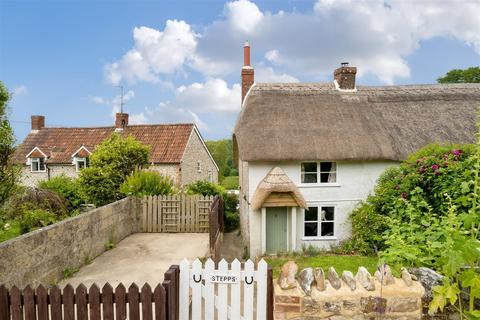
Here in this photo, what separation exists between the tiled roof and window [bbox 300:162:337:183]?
34.5ft

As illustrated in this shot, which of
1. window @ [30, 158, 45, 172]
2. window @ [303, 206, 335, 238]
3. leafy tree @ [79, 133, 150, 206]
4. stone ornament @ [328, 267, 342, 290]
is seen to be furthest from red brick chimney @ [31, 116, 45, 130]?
stone ornament @ [328, 267, 342, 290]

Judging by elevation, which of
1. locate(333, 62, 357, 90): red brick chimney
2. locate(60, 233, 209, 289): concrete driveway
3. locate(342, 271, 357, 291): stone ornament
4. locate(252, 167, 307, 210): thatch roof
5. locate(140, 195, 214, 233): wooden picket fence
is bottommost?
locate(60, 233, 209, 289): concrete driveway

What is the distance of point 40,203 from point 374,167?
13.9 metres

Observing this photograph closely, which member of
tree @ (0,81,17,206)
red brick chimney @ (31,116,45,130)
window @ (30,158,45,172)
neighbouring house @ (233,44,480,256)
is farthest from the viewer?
red brick chimney @ (31,116,45,130)

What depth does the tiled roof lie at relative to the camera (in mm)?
23125

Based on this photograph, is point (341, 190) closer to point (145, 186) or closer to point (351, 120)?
point (351, 120)

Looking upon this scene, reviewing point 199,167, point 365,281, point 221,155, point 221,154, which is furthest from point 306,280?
point 221,154

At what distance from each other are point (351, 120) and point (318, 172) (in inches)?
118

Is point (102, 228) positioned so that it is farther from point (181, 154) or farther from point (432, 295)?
point (181, 154)

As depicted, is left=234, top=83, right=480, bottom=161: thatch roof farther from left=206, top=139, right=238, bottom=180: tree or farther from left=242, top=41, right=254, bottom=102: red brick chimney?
left=206, top=139, right=238, bottom=180: tree

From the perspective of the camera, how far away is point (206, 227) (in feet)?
44.3

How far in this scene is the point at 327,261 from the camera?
40.2 feet

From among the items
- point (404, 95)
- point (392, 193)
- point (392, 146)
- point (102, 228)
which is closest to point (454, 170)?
point (392, 193)

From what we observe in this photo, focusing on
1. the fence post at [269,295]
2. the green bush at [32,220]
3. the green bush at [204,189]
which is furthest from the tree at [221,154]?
the fence post at [269,295]
